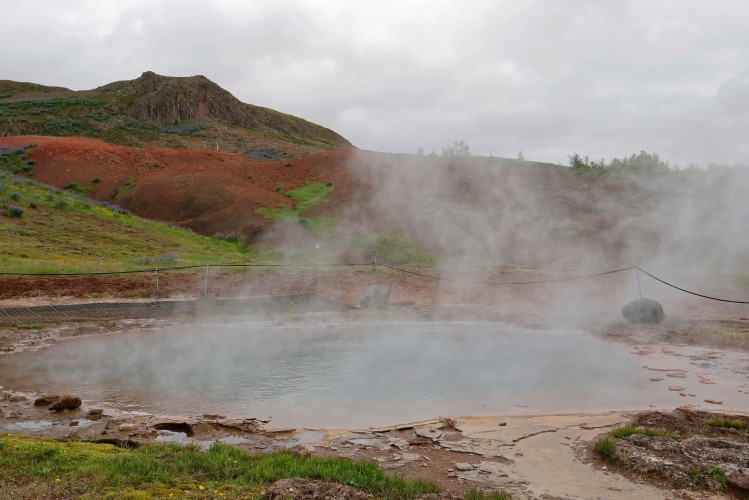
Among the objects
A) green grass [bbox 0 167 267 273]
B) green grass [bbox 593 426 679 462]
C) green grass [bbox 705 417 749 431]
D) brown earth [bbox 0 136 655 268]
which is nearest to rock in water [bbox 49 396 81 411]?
green grass [bbox 593 426 679 462]

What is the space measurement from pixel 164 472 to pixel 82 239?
56.5 feet

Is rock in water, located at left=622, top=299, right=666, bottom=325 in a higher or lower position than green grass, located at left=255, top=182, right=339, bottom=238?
lower

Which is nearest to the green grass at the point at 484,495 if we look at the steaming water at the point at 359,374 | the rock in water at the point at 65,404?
the steaming water at the point at 359,374

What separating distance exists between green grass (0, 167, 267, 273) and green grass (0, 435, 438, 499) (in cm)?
1166

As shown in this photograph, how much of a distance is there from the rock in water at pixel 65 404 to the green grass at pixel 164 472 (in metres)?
1.85

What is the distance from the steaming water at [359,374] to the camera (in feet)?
23.1

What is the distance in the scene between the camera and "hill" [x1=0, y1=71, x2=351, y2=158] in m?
45.4

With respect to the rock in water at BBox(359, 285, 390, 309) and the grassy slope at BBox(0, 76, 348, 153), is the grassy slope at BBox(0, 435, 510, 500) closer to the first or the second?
the rock in water at BBox(359, 285, 390, 309)

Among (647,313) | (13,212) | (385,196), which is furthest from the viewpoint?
(385,196)

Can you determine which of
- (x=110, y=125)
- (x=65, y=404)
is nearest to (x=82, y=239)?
Answer: (x=65, y=404)

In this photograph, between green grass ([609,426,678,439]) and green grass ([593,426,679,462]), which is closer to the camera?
green grass ([593,426,679,462])

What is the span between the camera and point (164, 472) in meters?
4.45

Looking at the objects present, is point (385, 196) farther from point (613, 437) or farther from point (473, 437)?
point (613, 437)

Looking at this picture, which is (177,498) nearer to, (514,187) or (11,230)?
(11,230)
